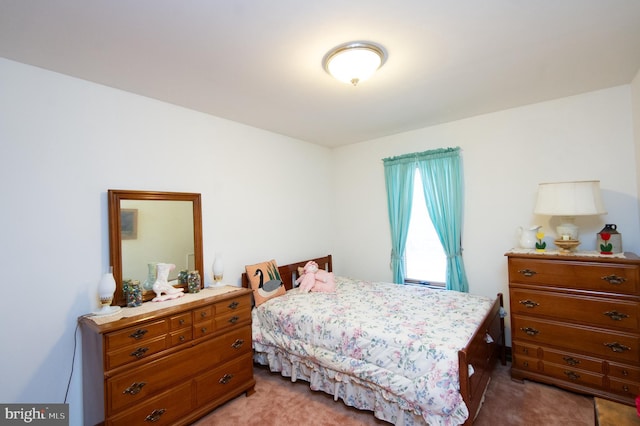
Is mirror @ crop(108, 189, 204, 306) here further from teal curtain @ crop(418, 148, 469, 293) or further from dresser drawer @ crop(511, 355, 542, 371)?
dresser drawer @ crop(511, 355, 542, 371)

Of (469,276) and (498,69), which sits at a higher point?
(498,69)

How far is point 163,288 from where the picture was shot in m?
2.38

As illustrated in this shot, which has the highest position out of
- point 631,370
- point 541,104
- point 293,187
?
point 541,104

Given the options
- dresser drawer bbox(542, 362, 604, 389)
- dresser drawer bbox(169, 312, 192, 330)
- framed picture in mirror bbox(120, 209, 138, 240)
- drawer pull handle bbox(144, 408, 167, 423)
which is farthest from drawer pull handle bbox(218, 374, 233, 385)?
dresser drawer bbox(542, 362, 604, 389)

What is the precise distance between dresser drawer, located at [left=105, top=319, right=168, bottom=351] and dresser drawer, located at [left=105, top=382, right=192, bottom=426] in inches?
16.1

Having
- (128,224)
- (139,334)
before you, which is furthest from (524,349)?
(128,224)

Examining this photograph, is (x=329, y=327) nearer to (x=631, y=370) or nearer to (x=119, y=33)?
(x=631, y=370)

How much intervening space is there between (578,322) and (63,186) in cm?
409

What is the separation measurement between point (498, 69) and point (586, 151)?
140cm

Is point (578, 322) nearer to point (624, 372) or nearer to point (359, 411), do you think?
point (624, 372)

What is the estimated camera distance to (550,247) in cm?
292

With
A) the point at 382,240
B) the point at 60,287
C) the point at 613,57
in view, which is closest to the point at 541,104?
the point at 613,57

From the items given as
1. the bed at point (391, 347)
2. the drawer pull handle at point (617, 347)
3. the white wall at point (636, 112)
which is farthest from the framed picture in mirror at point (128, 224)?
the white wall at point (636, 112)

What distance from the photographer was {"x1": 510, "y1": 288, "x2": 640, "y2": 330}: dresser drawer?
221 centimetres
